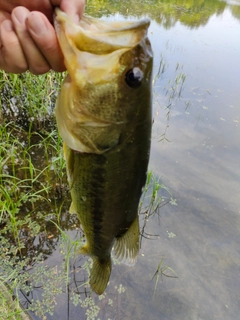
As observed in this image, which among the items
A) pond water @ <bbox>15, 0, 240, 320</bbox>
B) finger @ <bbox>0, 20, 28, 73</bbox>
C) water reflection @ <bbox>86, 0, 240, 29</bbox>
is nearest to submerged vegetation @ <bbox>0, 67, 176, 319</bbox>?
pond water @ <bbox>15, 0, 240, 320</bbox>

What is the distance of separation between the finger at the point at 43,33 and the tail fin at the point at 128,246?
937mm

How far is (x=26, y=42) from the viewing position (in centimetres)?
130

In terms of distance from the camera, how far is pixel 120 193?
146 centimetres

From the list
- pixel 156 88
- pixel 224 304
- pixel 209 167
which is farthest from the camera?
pixel 156 88

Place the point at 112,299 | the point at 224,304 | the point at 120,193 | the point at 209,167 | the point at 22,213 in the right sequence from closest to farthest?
1. the point at 120,193
2. the point at 112,299
3. the point at 224,304
4. the point at 22,213
5. the point at 209,167

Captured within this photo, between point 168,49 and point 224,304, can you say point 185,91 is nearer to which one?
point 168,49

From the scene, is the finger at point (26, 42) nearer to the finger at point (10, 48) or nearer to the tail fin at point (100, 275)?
the finger at point (10, 48)

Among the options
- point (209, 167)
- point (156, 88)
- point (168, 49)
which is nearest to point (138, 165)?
point (209, 167)

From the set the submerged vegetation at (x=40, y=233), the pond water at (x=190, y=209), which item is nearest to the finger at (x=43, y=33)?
the submerged vegetation at (x=40, y=233)

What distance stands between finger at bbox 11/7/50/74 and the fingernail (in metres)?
0.08

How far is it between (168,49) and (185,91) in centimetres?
288

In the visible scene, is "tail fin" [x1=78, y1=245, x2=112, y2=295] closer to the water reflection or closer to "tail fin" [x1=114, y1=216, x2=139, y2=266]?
"tail fin" [x1=114, y1=216, x2=139, y2=266]

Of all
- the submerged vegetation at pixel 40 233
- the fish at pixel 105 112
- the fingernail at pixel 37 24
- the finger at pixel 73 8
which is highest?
the finger at pixel 73 8

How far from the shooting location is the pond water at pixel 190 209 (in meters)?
3.28
